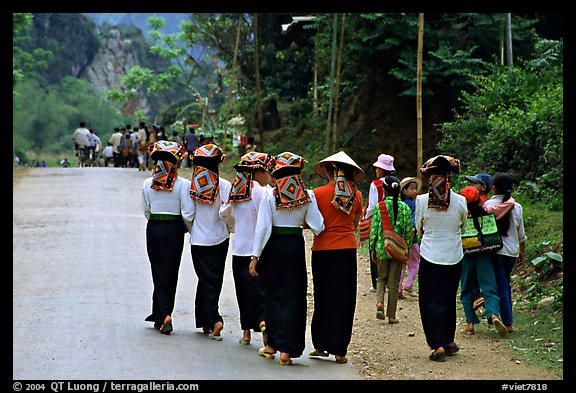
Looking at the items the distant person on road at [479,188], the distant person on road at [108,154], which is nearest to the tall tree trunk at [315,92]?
the distant person on road at [108,154]

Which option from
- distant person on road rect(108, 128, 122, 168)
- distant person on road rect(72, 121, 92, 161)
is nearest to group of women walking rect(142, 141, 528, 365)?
distant person on road rect(108, 128, 122, 168)

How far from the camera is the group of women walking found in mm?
9000

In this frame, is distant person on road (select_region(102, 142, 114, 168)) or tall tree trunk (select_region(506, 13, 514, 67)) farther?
distant person on road (select_region(102, 142, 114, 168))

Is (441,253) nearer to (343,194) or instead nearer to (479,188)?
(343,194)

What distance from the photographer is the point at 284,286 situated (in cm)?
902

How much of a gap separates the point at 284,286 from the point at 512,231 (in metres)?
2.92

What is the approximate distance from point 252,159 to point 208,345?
1967 mm

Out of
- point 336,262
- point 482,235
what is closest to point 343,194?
point 336,262

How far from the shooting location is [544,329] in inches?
409

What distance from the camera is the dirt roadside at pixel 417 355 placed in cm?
861

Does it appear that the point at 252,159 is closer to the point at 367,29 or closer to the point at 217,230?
the point at 217,230

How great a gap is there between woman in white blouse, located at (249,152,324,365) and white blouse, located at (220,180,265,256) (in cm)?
60

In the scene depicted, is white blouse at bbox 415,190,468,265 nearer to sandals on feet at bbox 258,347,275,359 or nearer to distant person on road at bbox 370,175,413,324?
distant person on road at bbox 370,175,413,324
